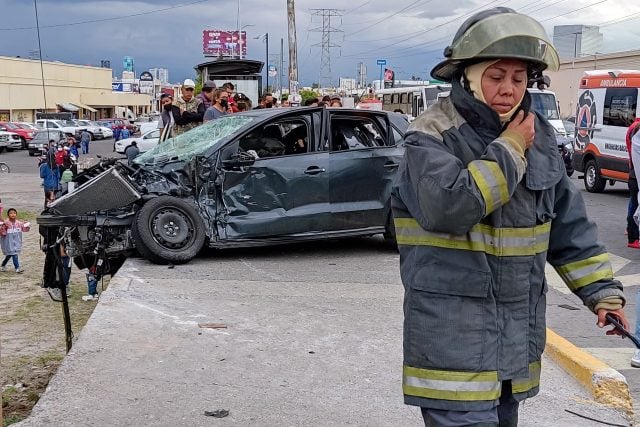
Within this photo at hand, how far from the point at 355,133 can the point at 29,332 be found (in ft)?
13.9

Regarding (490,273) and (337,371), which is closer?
(490,273)

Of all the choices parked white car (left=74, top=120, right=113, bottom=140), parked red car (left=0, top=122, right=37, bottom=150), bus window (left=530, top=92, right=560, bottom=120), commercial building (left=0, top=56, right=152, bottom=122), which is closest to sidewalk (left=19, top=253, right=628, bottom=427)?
bus window (left=530, top=92, right=560, bottom=120)

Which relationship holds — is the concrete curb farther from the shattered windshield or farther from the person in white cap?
the person in white cap

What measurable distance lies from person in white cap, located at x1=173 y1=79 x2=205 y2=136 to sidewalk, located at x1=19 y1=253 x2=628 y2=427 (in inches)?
194

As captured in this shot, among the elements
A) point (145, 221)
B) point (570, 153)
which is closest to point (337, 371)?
point (145, 221)

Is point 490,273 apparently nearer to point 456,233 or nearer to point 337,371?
point 456,233

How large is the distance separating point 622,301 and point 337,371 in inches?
100

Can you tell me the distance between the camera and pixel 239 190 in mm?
8461

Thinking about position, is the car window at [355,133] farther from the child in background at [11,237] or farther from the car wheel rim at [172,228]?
the child in background at [11,237]

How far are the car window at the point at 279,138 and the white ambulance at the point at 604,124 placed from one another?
934 cm

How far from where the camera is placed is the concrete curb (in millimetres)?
4809

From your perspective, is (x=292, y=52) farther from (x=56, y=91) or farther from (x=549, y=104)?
(x=56, y=91)

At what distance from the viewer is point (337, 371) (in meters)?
5.14

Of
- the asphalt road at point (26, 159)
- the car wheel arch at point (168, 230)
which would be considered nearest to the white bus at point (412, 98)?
the asphalt road at point (26, 159)
